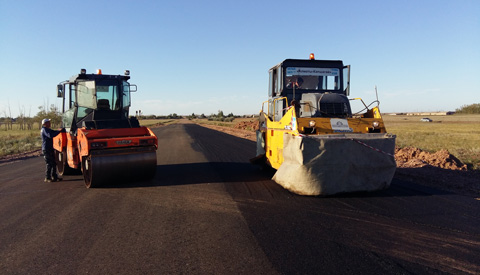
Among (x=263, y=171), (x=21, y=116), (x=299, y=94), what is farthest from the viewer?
(x=21, y=116)

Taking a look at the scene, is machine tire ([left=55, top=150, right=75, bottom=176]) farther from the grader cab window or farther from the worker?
the grader cab window

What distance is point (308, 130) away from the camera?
685cm

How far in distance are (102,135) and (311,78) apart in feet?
17.6

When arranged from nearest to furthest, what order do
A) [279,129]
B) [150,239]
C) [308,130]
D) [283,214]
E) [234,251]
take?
[234,251] → [150,239] → [283,214] → [308,130] → [279,129]

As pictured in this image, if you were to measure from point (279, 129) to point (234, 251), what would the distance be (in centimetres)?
418

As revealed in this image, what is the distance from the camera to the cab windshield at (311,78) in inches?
337

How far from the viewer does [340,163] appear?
253 inches

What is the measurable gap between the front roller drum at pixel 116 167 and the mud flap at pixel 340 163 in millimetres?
3577

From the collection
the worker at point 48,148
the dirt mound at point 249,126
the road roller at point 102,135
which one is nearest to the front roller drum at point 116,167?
the road roller at point 102,135

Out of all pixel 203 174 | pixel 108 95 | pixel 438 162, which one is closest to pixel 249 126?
pixel 438 162

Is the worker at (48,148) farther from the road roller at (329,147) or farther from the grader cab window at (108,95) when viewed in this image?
the road roller at (329,147)

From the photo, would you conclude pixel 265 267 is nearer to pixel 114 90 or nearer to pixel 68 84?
pixel 114 90

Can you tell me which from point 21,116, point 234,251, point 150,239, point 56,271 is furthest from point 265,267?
point 21,116

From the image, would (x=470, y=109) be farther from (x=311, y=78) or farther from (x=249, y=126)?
(x=311, y=78)
